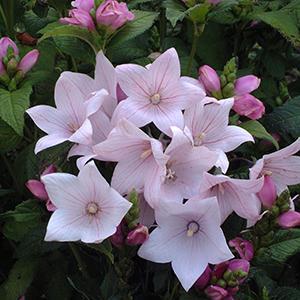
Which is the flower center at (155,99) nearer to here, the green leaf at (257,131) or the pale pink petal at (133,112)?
the pale pink petal at (133,112)

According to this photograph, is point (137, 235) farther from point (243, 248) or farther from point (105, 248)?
point (243, 248)

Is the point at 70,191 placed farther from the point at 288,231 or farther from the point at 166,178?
the point at 288,231

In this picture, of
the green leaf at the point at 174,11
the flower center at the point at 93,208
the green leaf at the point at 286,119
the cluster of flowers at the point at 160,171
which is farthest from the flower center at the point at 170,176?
the green leaf at the point at 286,119

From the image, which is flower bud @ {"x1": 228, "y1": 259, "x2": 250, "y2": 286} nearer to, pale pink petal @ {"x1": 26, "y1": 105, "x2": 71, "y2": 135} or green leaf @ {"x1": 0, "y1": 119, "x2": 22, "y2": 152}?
pale pink petal @ {"x1": 26, "y1": 105, "x2": 71, "y2": 135}

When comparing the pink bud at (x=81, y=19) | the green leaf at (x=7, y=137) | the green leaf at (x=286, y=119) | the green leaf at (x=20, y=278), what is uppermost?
the pink bud at (x=81, y=19)

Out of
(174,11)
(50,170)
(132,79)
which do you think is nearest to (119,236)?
(50,170)

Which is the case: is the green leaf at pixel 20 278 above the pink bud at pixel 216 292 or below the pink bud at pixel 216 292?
below

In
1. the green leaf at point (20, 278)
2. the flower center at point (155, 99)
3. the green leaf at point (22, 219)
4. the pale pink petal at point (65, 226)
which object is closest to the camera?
the pale pink petal at point (65, 226)

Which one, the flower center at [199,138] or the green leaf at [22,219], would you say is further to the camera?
the green leaf at [22,219]

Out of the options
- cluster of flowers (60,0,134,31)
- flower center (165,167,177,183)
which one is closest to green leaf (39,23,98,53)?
cluster of flowers (60,0,134,31)
